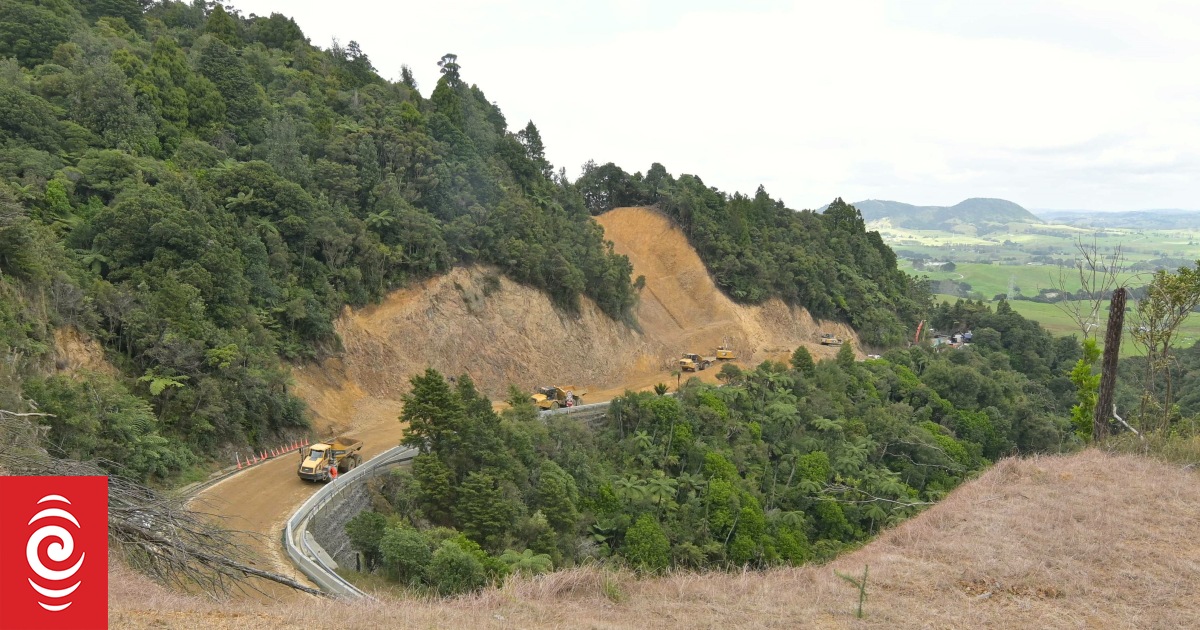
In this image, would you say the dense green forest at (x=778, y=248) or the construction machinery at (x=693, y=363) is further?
the dense green forest at (x=778, y=248)

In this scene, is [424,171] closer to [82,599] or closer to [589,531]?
[589,531]

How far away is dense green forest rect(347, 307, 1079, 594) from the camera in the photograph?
2011 cm

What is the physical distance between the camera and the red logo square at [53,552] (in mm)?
6566

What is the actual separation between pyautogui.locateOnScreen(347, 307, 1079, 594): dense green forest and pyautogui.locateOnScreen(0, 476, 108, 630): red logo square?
907cm

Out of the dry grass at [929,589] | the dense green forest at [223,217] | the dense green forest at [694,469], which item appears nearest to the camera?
the dry grass at [929,589]

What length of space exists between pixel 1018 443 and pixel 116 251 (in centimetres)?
4931

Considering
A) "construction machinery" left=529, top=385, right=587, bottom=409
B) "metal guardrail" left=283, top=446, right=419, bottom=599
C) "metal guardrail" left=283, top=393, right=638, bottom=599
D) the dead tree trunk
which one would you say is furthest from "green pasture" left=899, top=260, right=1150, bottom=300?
"metal guardrail" left=283, top=446, right=419, bottom=599

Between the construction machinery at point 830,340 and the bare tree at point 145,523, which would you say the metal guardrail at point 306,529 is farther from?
the construction machinery at point 830,340

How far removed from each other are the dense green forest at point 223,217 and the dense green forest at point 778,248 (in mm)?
419

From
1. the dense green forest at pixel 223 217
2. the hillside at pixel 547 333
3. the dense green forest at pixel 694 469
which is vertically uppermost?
the dense green forest at pixel 223 217

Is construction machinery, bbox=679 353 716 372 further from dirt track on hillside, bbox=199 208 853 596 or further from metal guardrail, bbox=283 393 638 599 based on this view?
metal guardrail, bbox=283 393 638 599

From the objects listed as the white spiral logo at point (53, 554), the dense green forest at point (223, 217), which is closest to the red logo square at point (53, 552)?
the white spiral logo at point (53, 554)

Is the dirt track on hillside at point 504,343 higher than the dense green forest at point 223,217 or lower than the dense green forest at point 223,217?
lower

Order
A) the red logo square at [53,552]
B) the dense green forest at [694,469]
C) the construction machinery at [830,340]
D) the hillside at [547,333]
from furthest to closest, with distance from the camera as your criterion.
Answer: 1. the construction machinery at [830,340]
2. the hillside at [547,333]
3. the dense green forest at [694,469]
4. the red logo square at [53,552]
